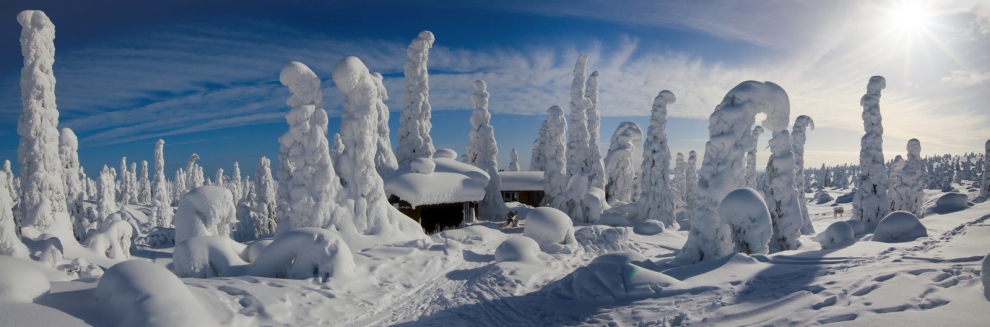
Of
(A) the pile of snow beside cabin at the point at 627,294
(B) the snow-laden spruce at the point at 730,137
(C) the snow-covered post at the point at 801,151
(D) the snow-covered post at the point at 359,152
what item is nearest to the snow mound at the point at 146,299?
(A) the pile of snow beside cabin at the point at 627,294

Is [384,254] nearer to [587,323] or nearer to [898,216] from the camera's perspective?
[587,323]

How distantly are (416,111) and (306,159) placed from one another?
13.1 metres

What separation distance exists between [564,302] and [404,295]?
375 centimetres

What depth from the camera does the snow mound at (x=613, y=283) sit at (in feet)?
26.9

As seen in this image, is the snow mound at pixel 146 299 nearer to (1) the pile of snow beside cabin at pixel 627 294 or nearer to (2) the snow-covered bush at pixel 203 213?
(1) the pile of snow beside cabin at pixel 627 294

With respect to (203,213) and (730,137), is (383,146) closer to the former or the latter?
(203,213)

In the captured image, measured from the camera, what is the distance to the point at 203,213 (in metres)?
13.4

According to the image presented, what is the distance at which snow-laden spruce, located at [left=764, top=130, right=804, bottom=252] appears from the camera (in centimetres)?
1611

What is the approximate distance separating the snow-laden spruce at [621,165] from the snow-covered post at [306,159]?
78.3 feet

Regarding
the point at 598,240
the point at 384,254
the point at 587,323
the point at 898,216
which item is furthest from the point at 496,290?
the point at 898,216

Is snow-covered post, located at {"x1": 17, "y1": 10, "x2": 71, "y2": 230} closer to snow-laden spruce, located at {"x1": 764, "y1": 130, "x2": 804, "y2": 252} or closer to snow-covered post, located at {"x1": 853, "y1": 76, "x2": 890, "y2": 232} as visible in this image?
snow-laden spruce, located at {"x1": 764, "y1": 130, "x2": 804, "y2": 252}

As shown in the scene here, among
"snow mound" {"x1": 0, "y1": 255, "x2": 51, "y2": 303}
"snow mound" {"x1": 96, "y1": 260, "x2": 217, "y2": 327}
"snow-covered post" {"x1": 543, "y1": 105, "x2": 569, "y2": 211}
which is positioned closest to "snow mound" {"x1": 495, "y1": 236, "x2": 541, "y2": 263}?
"snow mound" {"x1": 96, "y1": 260, "x2": 217, "y2": 327}

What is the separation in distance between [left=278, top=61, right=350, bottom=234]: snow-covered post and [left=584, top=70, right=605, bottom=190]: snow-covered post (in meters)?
19.0

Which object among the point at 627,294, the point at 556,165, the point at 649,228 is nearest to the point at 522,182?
the point at 556,165
